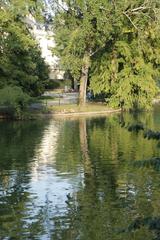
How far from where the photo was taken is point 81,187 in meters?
18.0

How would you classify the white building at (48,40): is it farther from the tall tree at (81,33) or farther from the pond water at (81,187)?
the pond water at (81,187)

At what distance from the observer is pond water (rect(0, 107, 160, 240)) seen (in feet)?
40.5

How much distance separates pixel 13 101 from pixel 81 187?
2805 centimetres

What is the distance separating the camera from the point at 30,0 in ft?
170

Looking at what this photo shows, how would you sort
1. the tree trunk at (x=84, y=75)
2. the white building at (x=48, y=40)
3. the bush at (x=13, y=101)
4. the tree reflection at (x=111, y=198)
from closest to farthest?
the tree reflection at (x=111, y=198) → the bush at (x=13, y=101) → the tree trunk at (x=84, y=75) → the white building at (x=48, y=40)

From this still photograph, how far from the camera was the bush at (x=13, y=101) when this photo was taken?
45375 mm

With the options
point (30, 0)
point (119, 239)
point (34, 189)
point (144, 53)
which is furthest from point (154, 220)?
point (144, 53)

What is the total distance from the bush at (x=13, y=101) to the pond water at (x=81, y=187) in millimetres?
12923

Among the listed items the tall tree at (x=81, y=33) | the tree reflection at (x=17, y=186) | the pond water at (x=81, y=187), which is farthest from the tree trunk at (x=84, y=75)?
the pond water at (x=81, y=187)

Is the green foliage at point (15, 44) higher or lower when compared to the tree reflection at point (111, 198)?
higher

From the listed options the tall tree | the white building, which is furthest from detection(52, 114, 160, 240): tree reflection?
the white building

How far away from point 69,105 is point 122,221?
4186cm

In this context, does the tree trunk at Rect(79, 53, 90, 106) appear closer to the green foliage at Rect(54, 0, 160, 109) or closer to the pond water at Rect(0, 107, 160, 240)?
the green foliage at Rect(54, 0, 160, 109)

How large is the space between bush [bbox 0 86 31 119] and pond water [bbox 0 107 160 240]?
1292cm
